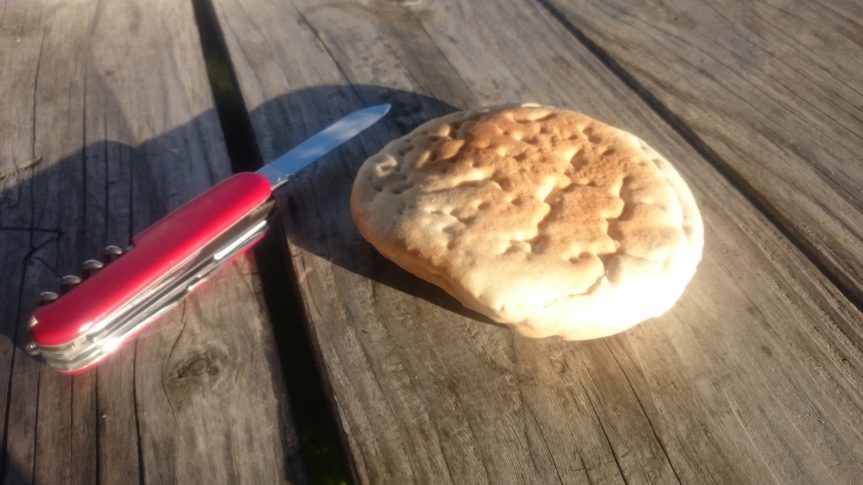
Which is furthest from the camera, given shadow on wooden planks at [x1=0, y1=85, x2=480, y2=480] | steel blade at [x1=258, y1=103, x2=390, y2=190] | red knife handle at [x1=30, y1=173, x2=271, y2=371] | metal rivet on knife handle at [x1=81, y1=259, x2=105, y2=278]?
steel blade at [x1=258, y1=103, x2=390, y2=190]

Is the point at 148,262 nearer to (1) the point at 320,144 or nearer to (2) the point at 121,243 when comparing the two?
(2) the point at 121,243

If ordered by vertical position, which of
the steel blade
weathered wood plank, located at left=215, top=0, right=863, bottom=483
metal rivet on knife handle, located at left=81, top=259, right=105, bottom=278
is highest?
metal rivet on knife handle, located at left=81, top=259, right=105, bottom=278

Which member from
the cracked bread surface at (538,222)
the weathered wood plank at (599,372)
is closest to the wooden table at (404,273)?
the weathered wood plank at (599,372)

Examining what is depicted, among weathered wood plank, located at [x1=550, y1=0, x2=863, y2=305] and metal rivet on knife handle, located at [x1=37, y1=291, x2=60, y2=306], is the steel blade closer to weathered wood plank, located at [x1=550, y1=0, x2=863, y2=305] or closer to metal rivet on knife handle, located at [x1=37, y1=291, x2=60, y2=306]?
metal rivet on knife handle, located at [x1=37, y1=291, x2=60, y2=306]

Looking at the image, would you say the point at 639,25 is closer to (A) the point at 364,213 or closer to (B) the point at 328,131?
(B) the point at 328,131

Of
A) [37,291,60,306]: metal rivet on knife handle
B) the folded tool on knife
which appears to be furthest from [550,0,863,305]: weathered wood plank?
[37,291,60,306]: metal rivet on knife handle

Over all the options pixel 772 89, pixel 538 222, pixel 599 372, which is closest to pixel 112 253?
pixel 538 222
